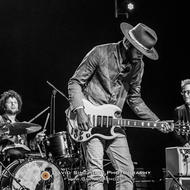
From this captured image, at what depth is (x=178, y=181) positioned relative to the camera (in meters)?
5.57

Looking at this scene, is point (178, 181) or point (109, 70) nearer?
point (109, 70)

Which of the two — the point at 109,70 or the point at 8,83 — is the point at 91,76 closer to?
the point at 109,70

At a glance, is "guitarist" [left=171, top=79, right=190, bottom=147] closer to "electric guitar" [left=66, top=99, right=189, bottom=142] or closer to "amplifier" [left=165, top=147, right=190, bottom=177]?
"amplifier" [left=165, top=147, right=190, bottom=177]

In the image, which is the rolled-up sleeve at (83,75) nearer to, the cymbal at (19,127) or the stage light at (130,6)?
the cymbal at (19,127)

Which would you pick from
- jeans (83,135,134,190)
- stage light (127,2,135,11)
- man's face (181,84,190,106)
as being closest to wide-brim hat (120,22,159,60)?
jeans (83,135,134,190)

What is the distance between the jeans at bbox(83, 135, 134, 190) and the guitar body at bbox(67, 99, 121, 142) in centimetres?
8

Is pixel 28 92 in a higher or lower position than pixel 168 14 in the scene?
lower

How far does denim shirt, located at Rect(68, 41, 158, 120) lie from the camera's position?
13.2 ft

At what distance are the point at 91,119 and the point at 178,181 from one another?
2217 mm

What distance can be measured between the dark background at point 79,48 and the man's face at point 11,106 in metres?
1.05

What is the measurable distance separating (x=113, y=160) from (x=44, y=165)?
230 centimetres

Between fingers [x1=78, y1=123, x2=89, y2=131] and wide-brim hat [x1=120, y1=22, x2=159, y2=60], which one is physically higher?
wide-brim hat [x1=120, y1=22, x2=159, y2=60]

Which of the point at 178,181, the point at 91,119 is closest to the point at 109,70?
the point at 91,119

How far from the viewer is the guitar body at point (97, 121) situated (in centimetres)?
393
